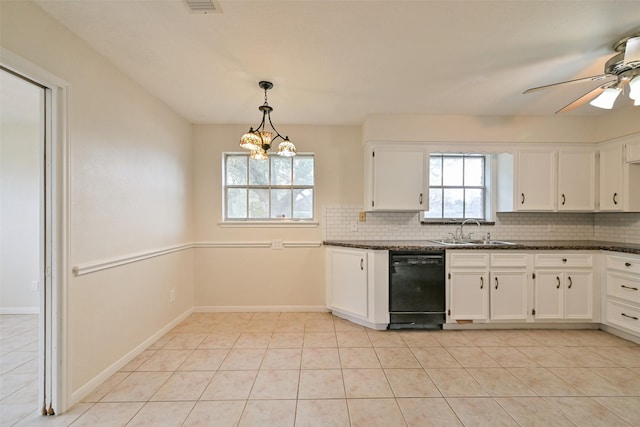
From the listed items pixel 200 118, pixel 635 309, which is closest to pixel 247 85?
pixel 200 118

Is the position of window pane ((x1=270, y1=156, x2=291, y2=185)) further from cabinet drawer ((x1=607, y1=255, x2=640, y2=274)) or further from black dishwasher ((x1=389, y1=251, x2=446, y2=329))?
cabinet drawer ((x1=607, y1=255, x2=640, y2=274))

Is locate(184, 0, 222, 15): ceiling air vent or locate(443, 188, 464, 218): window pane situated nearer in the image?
locate(184, 0, 222, 15): ceiling air vent

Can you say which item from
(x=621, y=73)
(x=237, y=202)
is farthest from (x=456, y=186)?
(x=237, y=202)

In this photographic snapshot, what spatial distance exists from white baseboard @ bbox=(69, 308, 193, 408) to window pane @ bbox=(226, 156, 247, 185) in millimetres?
1845

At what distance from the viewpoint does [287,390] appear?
1929 mm

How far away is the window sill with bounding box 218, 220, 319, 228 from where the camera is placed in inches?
140

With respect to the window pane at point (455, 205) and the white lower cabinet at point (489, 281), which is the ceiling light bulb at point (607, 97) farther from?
the window pane at point (455, 205)

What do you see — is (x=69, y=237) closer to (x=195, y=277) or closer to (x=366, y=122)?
(x=195, y=277)

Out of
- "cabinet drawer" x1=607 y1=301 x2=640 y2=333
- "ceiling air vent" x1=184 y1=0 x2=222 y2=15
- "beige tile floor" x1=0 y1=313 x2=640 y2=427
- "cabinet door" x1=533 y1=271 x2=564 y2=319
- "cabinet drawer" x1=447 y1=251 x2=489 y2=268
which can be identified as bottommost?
"beige tile floor" x1=0 y1=313 x2=640 y2=427

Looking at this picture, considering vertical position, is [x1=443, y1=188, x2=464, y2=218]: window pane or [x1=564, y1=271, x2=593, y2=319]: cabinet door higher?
[x1=443, y1=188, x2=464, y2=218]: window pane

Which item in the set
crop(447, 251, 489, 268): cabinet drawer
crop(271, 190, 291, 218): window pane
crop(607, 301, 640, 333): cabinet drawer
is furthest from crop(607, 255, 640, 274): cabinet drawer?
crop(271, 190, 291, 218): window pane

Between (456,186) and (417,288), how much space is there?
1.59 meters

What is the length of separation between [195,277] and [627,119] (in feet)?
17.8

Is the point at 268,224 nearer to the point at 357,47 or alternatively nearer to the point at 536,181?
the point at 357,47
